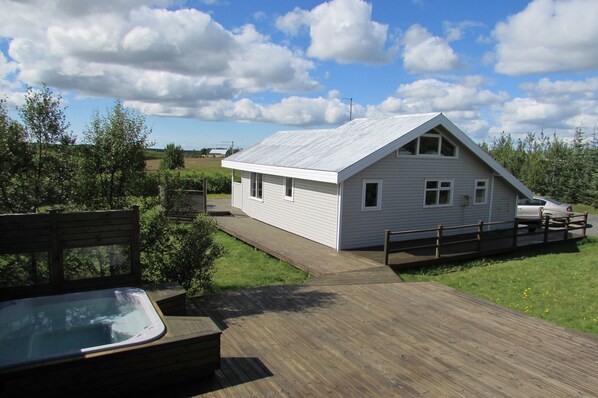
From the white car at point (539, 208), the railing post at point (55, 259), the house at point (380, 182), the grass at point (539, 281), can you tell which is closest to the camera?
the railing post at point (55, 259)

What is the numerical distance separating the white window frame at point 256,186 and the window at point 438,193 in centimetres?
618

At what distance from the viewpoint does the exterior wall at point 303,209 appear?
38.2 ft

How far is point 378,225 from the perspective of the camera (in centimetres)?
1202

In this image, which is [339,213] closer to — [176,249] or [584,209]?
[176,249]

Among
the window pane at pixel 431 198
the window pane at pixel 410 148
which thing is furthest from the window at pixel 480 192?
the window pane at pixel 410 148

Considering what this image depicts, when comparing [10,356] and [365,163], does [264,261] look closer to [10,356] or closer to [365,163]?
[365,163]

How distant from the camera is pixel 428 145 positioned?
12.9 metres

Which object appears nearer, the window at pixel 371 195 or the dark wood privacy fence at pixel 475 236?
the window at pixel 371 195

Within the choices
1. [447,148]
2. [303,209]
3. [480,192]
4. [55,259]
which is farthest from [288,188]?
[55,259]

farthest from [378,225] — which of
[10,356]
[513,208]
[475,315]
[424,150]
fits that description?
[10,356]

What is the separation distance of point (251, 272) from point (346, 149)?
16.4 feet

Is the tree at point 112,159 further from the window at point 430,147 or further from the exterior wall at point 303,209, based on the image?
the window at point 430,147

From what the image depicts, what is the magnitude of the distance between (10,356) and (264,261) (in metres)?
6.69

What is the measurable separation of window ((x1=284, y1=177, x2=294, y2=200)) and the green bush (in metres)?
6.19
